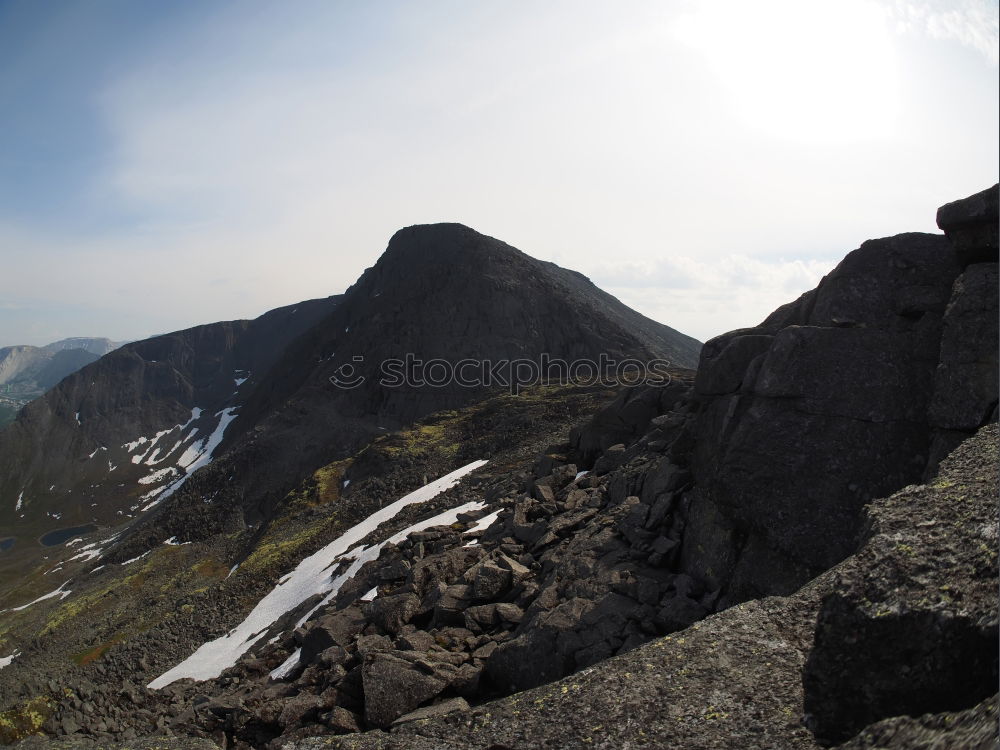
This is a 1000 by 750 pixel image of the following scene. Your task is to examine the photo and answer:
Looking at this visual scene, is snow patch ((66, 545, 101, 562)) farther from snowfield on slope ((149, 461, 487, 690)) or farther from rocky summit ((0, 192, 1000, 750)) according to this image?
snowfield on slope ((149, 461, 487, 690))

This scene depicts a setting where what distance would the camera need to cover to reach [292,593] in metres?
34.0

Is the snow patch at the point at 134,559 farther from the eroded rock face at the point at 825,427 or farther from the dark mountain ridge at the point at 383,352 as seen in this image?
the eroded rock face at the point at 825,427

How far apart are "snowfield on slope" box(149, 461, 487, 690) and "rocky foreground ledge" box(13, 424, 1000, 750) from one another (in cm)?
2086

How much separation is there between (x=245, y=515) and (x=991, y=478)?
91.9 meters

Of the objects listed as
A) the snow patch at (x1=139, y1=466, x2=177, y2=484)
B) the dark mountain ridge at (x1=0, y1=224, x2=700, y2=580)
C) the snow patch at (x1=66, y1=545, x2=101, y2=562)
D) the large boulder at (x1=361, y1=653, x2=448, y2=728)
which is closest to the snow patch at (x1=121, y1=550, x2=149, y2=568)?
the dark mountain ridge at (x1=0, y1=224, x2=700, y2=580)

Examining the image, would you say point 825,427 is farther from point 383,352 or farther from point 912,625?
point 383,352

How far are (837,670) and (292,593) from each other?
3292cm

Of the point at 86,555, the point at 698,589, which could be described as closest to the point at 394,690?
the point at 698,589

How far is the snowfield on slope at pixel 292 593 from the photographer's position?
28562 mm

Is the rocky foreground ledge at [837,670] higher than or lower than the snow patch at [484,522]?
higher

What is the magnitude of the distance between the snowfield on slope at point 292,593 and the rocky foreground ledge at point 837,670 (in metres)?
20.9

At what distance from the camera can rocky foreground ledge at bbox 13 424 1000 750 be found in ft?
20.9

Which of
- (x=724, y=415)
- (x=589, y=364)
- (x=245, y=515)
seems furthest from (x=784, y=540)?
(x=589, y=364)

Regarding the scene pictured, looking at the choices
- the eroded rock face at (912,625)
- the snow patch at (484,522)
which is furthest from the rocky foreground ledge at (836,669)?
the snow patch at (484,522)
